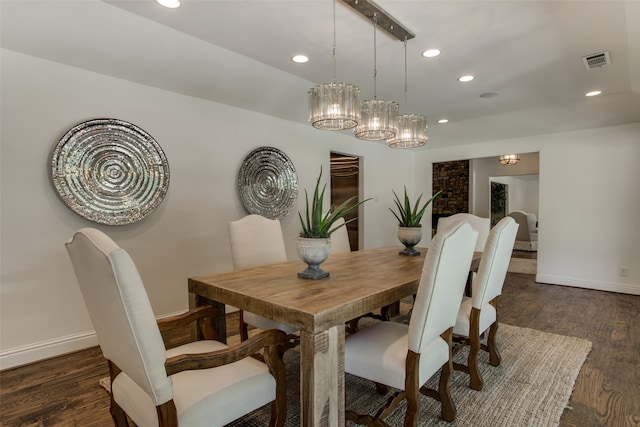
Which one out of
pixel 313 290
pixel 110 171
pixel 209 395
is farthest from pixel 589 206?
pixel 110 171

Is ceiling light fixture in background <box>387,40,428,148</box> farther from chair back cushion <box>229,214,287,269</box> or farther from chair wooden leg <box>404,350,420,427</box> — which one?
chair wooden leg <box>404,350,420,427</box>

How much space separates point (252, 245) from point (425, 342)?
1.46 metres

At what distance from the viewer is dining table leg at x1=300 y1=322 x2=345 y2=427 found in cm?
123

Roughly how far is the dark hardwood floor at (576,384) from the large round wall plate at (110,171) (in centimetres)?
112

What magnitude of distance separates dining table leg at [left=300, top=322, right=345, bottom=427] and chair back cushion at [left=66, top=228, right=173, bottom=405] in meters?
0.47

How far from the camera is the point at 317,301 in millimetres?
1390

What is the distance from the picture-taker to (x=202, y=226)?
337cm

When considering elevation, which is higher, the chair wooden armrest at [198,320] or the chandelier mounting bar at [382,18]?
the chandelier mounting bar at [382,18]

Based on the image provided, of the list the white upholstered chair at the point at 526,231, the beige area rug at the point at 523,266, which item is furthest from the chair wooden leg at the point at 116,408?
the white upholstered chair at the point at 526,231

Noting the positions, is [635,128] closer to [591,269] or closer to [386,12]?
[591,269]


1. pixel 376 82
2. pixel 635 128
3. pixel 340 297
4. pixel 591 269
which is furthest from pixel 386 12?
pixel 591 269

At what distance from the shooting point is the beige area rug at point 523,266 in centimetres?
576

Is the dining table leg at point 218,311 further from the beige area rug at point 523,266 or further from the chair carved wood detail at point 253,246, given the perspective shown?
the beige area rug at point 523,266

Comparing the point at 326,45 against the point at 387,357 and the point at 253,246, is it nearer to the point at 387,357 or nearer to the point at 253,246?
the point at 253,246
